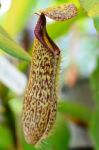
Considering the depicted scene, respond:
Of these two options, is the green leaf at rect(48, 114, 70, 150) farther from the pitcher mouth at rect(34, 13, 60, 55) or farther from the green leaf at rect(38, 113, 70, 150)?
the pitcher mouth at rect(34, 13, 60, 55)

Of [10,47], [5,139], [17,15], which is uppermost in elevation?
[17,15]

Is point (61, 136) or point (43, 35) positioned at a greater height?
point (43, 35)

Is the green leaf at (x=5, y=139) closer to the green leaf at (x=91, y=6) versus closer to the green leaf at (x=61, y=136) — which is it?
the green leaf at (x=61, y=136)

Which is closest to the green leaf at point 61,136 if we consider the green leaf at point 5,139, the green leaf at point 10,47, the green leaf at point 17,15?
the green leaf at point 5,139

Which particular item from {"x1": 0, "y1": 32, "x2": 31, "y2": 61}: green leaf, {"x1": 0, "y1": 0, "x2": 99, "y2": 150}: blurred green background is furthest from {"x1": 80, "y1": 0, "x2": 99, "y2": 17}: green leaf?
{"x1": 0, "y1": 32, "x2": 31, "y2": 61}: green leaf

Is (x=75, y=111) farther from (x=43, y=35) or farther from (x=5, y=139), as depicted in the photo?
(x=43, y=35)

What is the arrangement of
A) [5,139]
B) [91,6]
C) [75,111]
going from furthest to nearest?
[75,111]
[5,139]
[91,6]

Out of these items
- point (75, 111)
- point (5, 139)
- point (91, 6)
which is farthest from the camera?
point (75, 111)

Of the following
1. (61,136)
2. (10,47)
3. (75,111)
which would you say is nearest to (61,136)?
(61,136)
